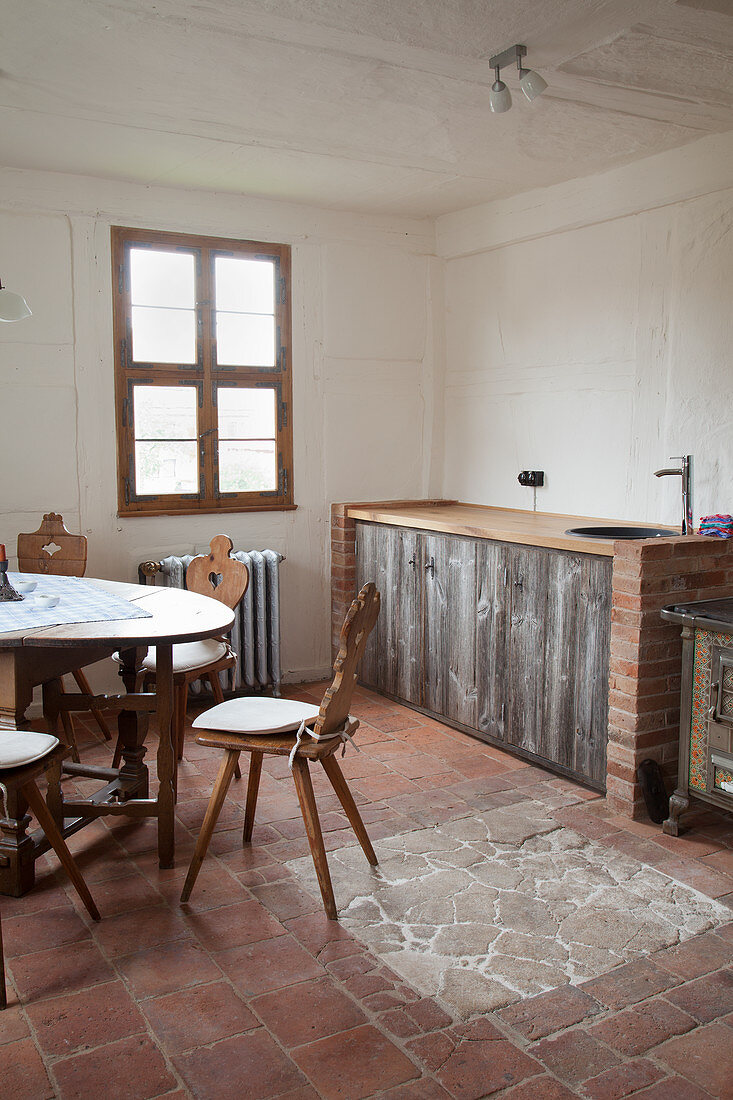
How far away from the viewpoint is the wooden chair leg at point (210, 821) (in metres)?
3.11

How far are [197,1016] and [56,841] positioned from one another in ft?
2.47

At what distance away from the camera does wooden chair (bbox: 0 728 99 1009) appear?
266 cm

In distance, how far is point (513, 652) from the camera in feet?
14.9

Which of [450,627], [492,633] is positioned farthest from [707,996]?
[450,627]

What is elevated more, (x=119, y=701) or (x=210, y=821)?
(x=119, y=701)

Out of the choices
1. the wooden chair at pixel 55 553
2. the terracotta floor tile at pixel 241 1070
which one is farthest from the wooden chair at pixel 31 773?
the wooden chair at pixel 55 553

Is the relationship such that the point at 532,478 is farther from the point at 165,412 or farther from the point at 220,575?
the point at 165,412

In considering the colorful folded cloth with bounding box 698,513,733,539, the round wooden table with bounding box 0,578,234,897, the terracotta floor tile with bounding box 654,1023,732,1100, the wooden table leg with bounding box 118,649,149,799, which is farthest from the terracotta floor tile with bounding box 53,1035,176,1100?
the colorful folded cloth with bounding box 698,513,733,539

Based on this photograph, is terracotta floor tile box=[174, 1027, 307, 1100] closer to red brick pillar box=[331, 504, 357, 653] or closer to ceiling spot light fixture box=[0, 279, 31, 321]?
ceiling spot light fixture box=[0, 279, 31, 321]

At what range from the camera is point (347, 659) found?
9.95 feet

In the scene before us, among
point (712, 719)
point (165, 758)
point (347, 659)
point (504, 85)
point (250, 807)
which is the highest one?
point (504, 85)

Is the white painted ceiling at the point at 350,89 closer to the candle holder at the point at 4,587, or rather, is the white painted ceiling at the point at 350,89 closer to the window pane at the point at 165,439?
the window pane at the point at 165,439

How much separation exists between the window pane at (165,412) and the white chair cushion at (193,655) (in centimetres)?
169

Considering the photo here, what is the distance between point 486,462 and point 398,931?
3.53 metres
